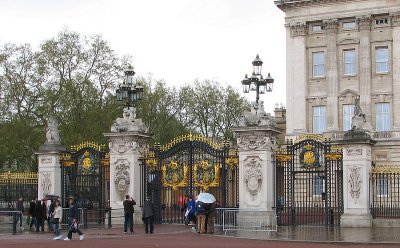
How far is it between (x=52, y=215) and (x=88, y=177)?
6.81 metres

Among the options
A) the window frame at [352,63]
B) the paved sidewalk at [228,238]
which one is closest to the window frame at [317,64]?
the window frame at [352,63]

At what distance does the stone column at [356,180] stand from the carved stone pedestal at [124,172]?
29.1ft

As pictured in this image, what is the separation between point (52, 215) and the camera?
89.2 feet

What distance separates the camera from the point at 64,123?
56.1 metres

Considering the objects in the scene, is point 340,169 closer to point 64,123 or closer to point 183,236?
point 183,236

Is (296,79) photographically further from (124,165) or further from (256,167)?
(256,167)

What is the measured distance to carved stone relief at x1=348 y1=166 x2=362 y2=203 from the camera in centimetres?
2884

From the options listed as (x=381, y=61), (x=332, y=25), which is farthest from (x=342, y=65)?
(x=332, y=25)

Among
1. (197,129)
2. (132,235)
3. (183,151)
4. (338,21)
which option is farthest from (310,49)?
(132,235)

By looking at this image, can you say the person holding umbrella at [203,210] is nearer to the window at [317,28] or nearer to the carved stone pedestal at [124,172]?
the carved stone pedestal at [124,172]

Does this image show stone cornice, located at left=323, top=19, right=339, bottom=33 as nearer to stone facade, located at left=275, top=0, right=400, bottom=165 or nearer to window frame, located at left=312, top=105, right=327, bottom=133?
stone facade, located at left=275, top=0, right=400, bottom=165

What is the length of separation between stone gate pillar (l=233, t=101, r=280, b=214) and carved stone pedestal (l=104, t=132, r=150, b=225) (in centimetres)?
Answer: 485

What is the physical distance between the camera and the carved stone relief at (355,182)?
1136 inches

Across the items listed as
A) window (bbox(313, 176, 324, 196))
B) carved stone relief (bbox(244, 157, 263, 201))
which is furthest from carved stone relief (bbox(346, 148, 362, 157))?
window (bbox(313, 176, 324, 196))
